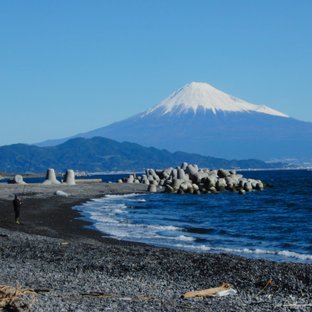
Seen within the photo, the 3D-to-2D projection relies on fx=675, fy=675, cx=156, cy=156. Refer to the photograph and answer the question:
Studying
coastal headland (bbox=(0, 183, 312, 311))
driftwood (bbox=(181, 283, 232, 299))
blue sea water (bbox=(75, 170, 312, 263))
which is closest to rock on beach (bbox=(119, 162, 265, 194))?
blue sea water (bbox=(75, 170, 312, 263))

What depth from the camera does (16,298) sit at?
9359 millimetres

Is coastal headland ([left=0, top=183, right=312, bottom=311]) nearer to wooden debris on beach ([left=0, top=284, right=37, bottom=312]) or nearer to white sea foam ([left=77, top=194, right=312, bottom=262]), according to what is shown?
wooden debris on beach ([left=0, top=284, right=37, bottom=312])

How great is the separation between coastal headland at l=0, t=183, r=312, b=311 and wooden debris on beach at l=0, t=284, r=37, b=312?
13 centimetres

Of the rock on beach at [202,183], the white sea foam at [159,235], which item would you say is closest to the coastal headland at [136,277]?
the white sea foam at [159,235]

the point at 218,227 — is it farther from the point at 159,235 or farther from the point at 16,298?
the point at 16,298

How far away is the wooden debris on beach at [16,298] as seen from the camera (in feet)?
29.2

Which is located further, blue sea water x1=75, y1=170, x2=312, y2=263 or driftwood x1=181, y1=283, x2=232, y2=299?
blue sea water x1=75, y1=170, x2=312, y2=263

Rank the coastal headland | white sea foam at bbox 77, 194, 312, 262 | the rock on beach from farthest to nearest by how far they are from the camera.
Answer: the rock on beach, white sea foam at bbox 77, 194, 312, 262, the coastal headland

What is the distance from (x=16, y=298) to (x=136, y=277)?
3992 millimetres

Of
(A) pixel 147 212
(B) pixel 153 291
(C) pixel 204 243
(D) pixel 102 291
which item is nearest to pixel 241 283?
(B) pixel 153 291

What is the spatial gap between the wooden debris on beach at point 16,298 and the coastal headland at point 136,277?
131 millimetres

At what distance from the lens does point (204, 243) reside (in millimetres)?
21266

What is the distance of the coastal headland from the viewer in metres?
10.0

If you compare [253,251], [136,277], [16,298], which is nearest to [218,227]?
[253,251]
